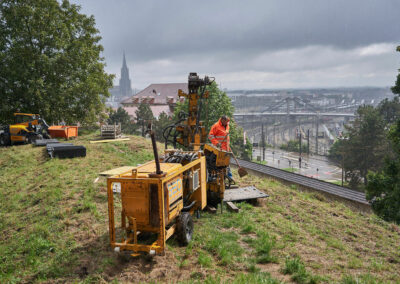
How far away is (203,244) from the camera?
6.80 metres

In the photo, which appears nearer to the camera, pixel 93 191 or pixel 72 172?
pixel 93 191

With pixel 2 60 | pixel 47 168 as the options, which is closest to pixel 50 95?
pixel 2 60

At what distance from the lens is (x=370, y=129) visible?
49.1m

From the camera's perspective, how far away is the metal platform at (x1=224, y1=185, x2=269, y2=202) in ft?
33.9

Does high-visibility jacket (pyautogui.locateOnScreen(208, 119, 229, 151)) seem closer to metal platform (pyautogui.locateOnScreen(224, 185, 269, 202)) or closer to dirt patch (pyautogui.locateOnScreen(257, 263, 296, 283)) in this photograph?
metal platform (pyautogui.locateOnScreen(224, 185, 269, 202))

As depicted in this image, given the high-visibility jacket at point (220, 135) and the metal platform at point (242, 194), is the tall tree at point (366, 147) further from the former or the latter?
the high-visibility jacket at point (220, 135)

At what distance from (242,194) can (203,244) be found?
168 inches

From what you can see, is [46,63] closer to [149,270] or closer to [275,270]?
[149,270]

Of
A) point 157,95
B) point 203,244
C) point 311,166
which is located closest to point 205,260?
point 203,244

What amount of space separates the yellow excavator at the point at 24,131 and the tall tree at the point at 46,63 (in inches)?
166

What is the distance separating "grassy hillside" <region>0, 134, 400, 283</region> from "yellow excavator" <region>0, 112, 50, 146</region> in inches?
350

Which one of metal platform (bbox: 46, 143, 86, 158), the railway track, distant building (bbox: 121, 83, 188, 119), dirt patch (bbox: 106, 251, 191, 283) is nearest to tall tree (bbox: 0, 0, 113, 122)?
metal platform (bbox: 46, 143, 86, 158)

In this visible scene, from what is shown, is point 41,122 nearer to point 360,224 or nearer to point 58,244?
point 58,244

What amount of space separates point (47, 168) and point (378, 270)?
1300cm
